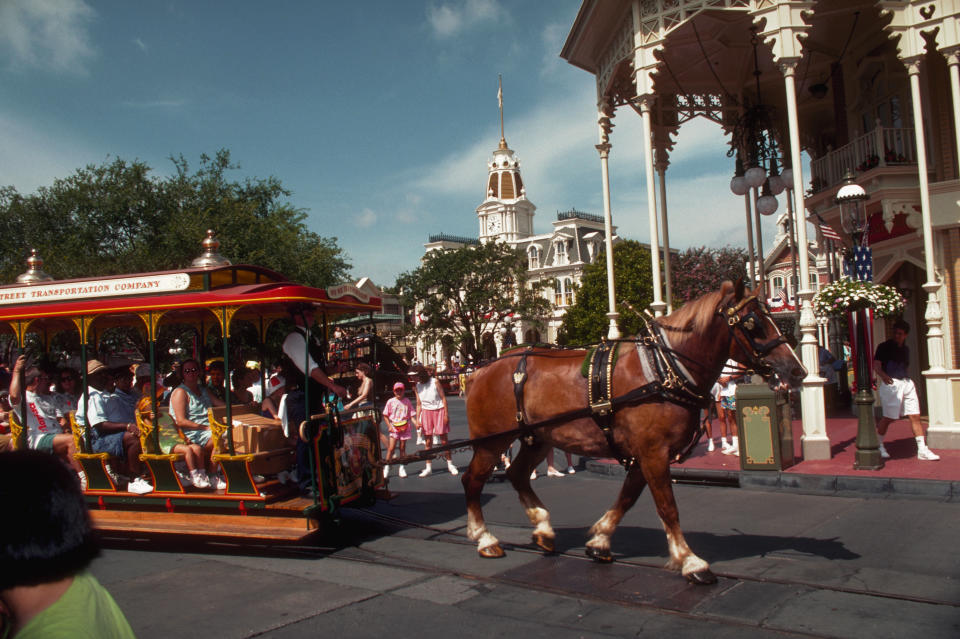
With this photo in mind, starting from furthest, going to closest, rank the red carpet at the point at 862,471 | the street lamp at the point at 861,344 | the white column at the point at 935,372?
the white column at the point at 935,372 → the street lamp at the point at 861,344 → the red carpet at the point at 862,471

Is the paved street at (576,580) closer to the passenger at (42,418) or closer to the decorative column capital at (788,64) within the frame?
the passenger at (42,418)

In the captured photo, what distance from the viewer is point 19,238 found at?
1184 inches

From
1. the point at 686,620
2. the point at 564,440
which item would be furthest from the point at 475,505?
the point at 686,620

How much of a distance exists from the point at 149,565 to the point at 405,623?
3.19 meters

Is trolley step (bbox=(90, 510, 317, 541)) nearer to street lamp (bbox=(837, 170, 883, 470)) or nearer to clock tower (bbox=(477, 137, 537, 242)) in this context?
street lamp (bbox=(837, 170, 883, 470))

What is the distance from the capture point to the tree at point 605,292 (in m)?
52.4

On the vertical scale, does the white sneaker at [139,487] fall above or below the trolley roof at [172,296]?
below

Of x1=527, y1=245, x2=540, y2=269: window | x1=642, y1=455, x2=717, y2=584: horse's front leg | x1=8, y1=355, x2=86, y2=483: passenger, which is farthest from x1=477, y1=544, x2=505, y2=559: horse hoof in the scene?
x1=527, y1=245, x2=540, y2=269: window

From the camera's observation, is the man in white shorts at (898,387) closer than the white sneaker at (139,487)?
No

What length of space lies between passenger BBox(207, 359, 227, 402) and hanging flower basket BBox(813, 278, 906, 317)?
817 centimetres

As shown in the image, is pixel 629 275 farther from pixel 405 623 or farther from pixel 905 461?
pixel 405 623

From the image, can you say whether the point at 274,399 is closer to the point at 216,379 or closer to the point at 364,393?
the point at 216,379

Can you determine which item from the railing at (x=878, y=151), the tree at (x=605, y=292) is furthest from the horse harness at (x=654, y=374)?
the tree at (x=605, y=292)

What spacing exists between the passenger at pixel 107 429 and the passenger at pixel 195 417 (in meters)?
0.55
